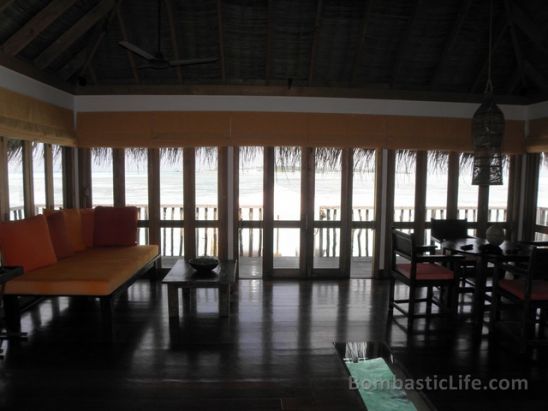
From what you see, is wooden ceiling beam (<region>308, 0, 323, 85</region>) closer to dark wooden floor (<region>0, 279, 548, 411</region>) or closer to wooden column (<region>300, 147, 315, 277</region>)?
wooden column (<region>300, 147, 315, 277</region>)

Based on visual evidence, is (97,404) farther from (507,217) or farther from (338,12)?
(507,217)

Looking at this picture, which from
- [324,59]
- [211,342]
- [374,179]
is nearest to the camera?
[211,342]

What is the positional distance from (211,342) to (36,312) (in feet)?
6.95

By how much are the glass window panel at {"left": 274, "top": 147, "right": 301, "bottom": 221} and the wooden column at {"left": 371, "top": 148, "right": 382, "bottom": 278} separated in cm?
116

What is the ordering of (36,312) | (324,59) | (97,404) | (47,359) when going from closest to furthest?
(97,404) < (47,359) < (36,312) < (324,59)

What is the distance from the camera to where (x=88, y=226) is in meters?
5.15

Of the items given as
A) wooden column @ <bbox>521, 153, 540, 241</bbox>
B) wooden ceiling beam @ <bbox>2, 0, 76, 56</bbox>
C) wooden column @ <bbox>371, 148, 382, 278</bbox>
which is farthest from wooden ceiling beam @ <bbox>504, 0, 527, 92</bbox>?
wooden ceiling beam @ <bbox>2, 0, 76, 56</bbox>

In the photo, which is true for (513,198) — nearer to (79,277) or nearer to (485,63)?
(485,63)

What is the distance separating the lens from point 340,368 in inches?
121

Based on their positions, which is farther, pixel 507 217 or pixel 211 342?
pixel 507 217

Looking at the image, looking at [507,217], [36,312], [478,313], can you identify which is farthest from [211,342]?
[507,217]

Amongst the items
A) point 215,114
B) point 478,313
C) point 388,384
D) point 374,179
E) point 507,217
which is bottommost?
point 388,384

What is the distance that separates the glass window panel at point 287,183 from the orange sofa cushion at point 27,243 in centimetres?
295

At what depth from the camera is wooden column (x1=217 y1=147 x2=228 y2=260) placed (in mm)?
5656
